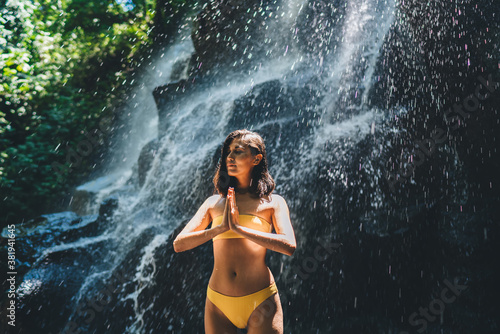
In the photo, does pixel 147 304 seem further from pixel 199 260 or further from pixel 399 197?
pixel 399 197

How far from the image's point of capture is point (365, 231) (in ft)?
15.4

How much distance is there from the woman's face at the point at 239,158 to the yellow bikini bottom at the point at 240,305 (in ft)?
2.52

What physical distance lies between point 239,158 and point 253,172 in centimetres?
21

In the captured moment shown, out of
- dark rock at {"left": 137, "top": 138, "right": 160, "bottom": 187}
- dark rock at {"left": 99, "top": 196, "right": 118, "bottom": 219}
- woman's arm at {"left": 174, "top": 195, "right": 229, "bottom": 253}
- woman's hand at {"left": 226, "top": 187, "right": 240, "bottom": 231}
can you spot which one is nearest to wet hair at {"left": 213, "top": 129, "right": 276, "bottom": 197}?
woman's arm at {"left": 174, "top": 195, "right": 229, "bottom": 253}

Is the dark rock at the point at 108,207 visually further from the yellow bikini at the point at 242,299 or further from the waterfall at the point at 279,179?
the yellow bikini at the point at 242,299

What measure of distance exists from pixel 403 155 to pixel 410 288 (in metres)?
1.89

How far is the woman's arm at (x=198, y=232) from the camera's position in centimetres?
192

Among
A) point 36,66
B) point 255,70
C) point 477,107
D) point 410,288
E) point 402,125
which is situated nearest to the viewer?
point 477,107

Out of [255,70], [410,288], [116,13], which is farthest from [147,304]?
[116,13]

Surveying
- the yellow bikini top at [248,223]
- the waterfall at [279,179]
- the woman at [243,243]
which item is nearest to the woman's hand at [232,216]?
the woman at [243,243]

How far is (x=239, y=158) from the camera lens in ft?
7.08

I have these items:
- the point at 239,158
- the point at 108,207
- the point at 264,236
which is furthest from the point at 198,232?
the point at 108,207

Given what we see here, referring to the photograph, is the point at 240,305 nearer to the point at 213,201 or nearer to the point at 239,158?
the point at 213,201

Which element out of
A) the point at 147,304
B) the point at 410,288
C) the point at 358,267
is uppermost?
the point at 147,304
